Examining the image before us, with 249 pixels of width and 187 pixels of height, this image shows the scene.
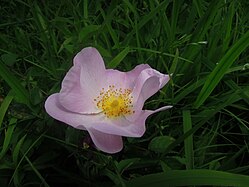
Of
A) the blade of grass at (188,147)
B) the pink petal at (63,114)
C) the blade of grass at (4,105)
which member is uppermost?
the pink petal at (63,114)

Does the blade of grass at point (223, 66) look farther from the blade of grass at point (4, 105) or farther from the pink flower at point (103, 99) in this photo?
the blade of grass at point (4, 105)

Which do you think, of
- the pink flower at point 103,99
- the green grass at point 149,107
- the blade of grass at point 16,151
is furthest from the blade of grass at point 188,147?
the blade of grass at point 16,151

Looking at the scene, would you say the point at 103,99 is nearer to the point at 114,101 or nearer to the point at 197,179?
the point at 114,101

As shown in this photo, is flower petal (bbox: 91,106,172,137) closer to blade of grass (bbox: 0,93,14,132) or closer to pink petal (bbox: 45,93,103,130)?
pink petal (bbox: 45,93,103,130)

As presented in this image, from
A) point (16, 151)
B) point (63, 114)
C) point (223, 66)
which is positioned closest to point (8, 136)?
point (16, 151)

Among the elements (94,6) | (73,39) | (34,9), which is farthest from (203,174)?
(94,6)
